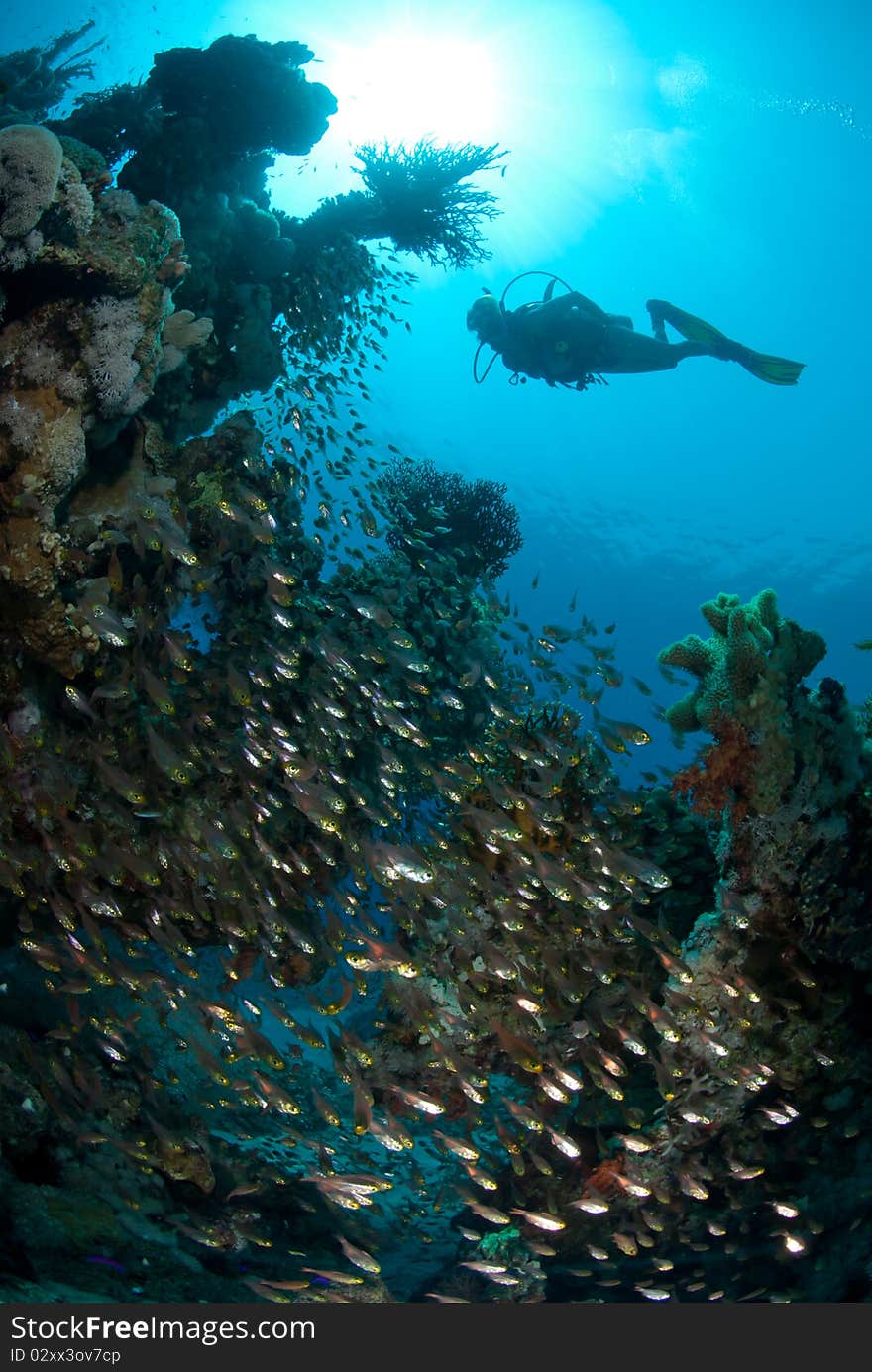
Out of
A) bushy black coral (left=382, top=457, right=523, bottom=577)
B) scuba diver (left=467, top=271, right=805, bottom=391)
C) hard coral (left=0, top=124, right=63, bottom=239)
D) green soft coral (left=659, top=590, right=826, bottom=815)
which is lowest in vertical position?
green soft coral (left=659, top=590, right=826, bottom=815)

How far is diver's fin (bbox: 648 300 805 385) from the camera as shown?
11477mm

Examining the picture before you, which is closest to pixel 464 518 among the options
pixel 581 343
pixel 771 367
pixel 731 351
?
pixel 581 343

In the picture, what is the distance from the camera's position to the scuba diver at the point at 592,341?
11727 mm

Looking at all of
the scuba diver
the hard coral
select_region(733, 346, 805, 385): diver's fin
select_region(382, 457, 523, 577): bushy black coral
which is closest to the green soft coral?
select_region(382, 457, 523, 577): bushy black coral

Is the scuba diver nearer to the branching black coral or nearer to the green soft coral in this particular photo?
the branching black coral

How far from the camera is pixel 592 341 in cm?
1187

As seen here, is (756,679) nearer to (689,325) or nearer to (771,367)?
(771,367)

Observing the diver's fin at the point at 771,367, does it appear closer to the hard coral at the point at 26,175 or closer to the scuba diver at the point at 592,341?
the scuba diver at the point at 592,341

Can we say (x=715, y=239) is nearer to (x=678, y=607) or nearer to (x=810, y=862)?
(x=678, y=607)

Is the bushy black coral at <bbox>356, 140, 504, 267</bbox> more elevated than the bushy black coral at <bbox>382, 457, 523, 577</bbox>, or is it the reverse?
the bushy black coral at <bbox>356, 140, 504, 267</bbox>

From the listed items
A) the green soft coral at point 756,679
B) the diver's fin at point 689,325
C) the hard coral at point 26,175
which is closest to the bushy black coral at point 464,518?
the diver's fin at point 689,325

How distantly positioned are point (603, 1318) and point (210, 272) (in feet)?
43.0

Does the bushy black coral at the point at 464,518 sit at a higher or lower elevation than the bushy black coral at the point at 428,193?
lower

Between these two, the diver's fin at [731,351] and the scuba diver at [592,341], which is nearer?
the diver's fin at [731,351]
